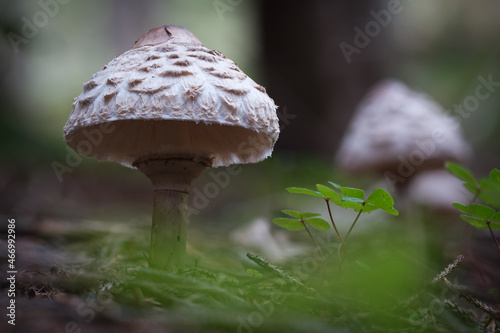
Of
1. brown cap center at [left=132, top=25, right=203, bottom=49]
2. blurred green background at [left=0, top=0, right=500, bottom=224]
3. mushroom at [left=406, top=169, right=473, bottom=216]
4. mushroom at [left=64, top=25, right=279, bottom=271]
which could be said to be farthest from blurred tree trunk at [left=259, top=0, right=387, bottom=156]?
brown cap center at [left=132, top=25, right=203, bottom=49]

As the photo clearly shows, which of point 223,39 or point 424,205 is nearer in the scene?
point 424,205

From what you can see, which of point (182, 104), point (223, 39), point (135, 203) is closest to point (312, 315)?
point (182, 104)

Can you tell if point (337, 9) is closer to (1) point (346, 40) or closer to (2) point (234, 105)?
(1) point (346, 40)

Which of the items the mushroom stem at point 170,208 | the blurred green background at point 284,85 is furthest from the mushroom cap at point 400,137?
the mushroom stem at point 170,208

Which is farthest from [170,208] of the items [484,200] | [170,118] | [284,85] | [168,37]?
[284,85]

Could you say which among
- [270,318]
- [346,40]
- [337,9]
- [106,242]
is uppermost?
[337,9]

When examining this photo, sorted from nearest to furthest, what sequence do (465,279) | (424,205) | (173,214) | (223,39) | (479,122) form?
(173,214), (465,279), (424,205), (479,122), (223,39)

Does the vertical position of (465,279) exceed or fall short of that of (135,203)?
it falls short

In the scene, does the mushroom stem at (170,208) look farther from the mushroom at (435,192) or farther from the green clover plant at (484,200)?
the mushroom at (435,192)

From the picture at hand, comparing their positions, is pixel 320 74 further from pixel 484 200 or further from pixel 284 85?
pixel 484 200

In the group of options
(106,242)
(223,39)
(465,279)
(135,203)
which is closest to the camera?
(465,279)
